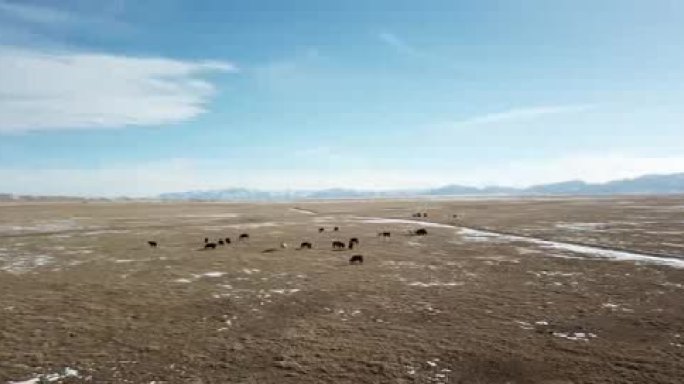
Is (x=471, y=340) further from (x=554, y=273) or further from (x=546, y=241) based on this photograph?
(x=546, y=241)

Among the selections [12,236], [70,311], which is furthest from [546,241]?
[12,236]

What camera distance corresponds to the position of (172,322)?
1585 cm

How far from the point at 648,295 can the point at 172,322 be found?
707 inches

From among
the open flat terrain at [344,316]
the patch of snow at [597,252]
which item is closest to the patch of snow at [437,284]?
the open flat terrain at [344,316]

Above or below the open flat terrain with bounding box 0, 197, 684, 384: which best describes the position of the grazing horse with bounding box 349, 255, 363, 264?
above

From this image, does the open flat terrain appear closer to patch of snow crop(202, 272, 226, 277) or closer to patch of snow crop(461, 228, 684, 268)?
patch of snow crop(202, 272, 226, 277)

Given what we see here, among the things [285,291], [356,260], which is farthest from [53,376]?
[356,260]

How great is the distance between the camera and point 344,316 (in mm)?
16594

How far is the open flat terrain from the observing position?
38.6ft

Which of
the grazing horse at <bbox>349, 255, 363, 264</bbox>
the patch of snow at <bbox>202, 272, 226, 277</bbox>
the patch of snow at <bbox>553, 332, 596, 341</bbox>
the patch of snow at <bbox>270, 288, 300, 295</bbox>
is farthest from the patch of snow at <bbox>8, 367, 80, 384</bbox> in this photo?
the grazing horse at <bbox>349, 255, 363, 264</bbox>

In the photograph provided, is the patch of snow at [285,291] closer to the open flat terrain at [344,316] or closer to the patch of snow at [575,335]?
the open flat terrain at [344,316]

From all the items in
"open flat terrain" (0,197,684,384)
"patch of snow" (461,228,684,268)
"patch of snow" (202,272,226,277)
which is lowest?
"open flat terrain" (0,197,684,384)

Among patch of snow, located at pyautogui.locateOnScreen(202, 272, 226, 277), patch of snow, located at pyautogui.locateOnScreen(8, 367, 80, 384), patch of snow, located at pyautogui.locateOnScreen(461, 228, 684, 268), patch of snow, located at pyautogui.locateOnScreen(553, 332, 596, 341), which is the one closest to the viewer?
patch of snow, located at pyautogui.locateOnScreen(8, 367, 80, 384)

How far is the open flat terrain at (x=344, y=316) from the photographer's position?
11758mm
